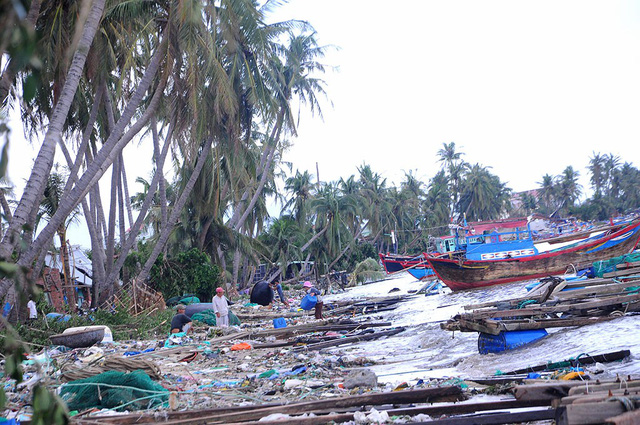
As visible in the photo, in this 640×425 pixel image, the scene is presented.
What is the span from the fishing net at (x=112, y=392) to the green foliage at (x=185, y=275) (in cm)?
1701

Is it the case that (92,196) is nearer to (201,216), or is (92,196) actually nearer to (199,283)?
(199,283)

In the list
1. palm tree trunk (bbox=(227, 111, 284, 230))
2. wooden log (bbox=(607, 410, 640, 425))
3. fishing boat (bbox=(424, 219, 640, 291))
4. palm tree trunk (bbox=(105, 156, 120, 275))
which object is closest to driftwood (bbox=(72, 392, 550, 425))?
wooden log (bbox=(607, 410, 640, 425))

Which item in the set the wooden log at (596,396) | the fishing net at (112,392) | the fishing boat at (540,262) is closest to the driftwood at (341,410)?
the wooden log at (596,396)

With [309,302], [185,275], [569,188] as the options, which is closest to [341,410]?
[309,302]

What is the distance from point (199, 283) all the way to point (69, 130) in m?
8.96

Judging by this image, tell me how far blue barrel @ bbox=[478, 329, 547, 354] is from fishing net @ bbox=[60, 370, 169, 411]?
206 inches

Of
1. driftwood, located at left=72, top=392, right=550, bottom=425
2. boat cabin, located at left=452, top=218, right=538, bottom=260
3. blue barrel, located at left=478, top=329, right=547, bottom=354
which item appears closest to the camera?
driftwood, located at left=72, top=392, right=550, bottom=425

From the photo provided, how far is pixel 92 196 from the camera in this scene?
62.9ft

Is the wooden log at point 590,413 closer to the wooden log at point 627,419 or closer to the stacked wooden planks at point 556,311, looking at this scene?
the wooden log at point 627,419

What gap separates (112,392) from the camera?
6047mm

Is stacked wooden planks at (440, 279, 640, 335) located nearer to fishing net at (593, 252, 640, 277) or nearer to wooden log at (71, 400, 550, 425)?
wooden log at (71, 400, 550, 425)

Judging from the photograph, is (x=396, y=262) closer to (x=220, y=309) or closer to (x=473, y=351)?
(x=220, y=309)

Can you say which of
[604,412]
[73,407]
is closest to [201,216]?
[73,407]

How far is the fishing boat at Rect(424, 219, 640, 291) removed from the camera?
75.5 ft
